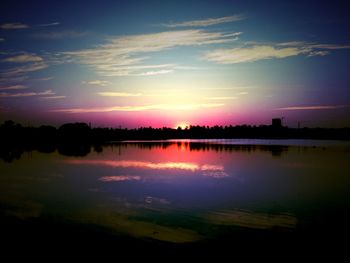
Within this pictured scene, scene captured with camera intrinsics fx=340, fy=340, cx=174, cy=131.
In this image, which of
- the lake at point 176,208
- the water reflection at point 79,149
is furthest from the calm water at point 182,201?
the water reflection at point 79,149

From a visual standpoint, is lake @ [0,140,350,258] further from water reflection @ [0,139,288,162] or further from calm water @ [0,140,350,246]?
water reflection @ [0,139,288,162]

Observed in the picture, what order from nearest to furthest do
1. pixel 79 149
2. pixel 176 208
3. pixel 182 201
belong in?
pixel 176 208 → pixel 182 201 → pixel 79 149

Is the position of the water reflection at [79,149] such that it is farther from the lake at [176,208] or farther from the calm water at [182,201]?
the lake at [176,208]

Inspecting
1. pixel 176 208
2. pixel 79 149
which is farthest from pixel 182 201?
pixel 79 149

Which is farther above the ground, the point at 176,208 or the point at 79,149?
the point at 79,149

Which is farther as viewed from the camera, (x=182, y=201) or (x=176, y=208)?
(x=182, y=201)

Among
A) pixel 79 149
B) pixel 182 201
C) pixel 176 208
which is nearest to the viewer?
pixel 176 208

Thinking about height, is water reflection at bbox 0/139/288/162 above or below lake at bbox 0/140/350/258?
above

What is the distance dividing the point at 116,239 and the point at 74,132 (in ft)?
511

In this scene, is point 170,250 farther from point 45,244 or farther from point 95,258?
point 45,244

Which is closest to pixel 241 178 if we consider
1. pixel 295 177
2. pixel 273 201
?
pixel 295 177

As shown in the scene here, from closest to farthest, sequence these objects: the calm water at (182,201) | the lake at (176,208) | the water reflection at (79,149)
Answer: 1. the lake at (176,208)
2. the calm water at (182,201)
3. the water reflection at (79,149)

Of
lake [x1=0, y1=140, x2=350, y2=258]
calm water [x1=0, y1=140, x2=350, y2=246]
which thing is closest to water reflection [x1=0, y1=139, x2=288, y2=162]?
calm water [x1=0, y1=140, x2=350, y2=246]

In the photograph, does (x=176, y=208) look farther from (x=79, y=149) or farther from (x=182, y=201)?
(x=79, y=149)
